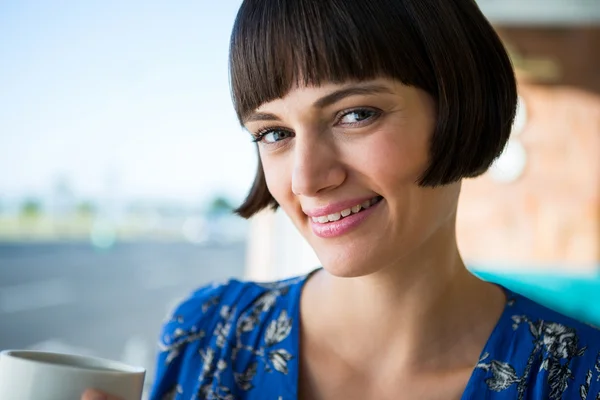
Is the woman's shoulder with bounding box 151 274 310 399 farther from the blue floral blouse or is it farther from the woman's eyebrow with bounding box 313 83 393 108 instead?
the woman's eyebrow with bounding box 313 83 393 108

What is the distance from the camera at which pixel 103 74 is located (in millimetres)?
8180

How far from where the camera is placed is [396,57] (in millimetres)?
830

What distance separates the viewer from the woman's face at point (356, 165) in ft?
2.72

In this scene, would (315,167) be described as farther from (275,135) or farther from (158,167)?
(158,167)

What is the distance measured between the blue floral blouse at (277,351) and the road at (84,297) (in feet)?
18.2

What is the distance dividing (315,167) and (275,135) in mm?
119

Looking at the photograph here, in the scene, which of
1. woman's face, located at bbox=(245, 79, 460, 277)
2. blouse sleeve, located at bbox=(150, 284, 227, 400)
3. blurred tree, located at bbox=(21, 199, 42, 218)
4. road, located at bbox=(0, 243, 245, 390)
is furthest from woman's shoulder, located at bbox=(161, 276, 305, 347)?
road, located at bbox=(0, 243, 245, 390)

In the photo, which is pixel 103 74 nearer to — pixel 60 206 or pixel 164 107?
pixel 164 107

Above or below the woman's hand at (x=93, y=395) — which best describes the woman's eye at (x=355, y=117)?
above

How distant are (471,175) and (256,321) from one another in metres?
0.41

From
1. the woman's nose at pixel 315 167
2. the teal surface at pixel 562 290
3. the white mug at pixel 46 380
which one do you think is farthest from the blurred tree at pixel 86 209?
the white mug at pixel 46 380

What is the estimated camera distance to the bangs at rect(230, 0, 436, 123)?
0.82m

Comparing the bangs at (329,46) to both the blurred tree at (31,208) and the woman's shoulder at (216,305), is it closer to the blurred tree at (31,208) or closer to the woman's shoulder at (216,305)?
the woman's shoulder at (216,305)

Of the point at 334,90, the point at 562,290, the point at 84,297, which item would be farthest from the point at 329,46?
the point at 84,297
